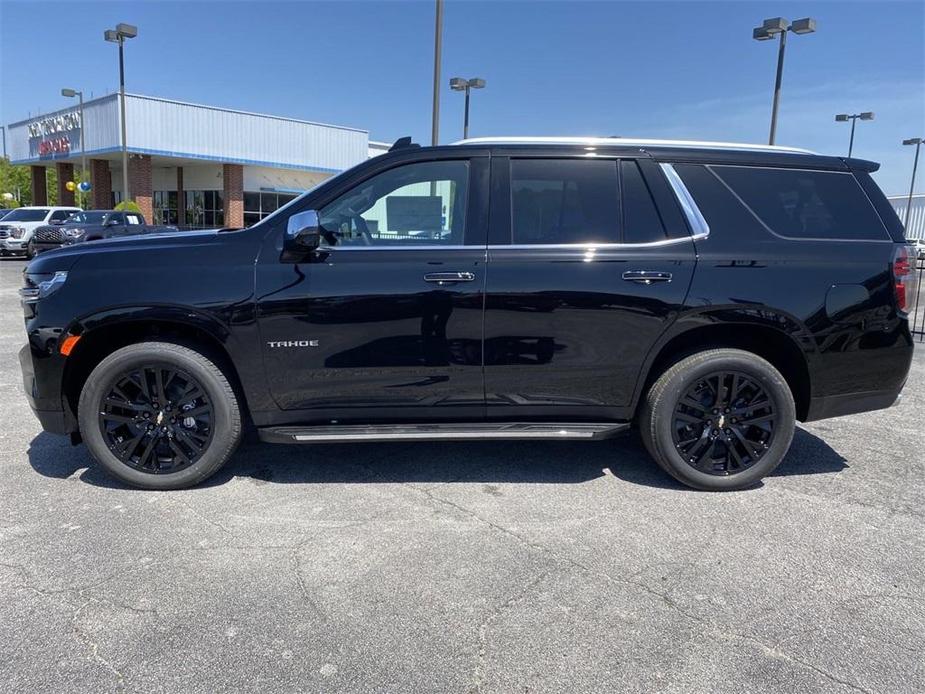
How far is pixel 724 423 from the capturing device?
4.17 meters

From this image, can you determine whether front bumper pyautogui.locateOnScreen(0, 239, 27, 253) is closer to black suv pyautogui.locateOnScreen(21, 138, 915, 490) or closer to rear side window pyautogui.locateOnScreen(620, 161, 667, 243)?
black suv pyautogui.locateOnScreen(21, 138, 915, 490)

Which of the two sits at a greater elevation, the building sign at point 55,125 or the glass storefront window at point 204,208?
the building sign at point 55,125

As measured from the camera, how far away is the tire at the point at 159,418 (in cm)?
393

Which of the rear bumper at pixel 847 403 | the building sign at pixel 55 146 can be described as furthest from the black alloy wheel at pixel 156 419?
the building sign at pixel 55 146

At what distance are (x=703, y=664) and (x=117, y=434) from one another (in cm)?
327

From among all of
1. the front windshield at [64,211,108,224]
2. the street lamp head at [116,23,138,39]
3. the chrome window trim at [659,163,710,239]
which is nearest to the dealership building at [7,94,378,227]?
the street lamp head at [116,23,138,39]

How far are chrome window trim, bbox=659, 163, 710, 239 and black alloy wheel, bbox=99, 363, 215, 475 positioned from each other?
9.52 ft

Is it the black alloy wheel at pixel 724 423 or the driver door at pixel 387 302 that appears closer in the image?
the driver door at pixel 387 302

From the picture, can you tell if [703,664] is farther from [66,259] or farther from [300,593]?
[66,259]

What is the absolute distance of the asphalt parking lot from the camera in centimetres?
251

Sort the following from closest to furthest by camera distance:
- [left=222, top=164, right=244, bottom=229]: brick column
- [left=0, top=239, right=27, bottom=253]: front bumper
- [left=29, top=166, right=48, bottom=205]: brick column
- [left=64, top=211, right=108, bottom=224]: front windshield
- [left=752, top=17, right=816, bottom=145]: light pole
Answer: [left=752, top=17, right=816, bottom=145]: light pole → [left=64, top=211, right=108, bottom=224]: front windshield → [left=0, top=239, right=27, bottom=253]: front bumper → [left=222, top=164, right=244, bottom=229]: brick column → [left=29, top=166, right=48, bottom=205]: brick column

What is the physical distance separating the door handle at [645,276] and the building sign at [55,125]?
130 feet

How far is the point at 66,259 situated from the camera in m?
3.92

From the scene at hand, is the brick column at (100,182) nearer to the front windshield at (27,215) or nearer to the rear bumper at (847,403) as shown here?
the front windshield at (27,215)
